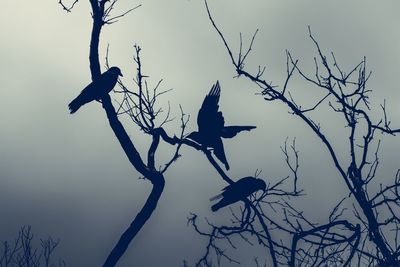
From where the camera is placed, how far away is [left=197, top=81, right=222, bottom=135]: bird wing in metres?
6.52

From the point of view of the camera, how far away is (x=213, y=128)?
255 inches

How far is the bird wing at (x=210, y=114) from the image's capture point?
21.4 ft

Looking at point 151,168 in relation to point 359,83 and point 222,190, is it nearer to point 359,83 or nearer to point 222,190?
point 222,190

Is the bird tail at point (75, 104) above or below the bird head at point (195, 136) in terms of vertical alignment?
above

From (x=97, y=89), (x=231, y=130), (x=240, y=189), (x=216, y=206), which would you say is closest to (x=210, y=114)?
(x=231, y=130)

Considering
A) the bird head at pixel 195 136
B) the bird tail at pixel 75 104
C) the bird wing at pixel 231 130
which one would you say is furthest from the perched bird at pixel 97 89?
the bird wing at pixel 231 130

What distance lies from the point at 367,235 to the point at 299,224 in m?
0.59

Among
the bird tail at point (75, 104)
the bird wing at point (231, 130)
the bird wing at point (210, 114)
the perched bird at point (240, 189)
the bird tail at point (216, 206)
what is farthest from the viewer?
the bird tail at point (75, 104)

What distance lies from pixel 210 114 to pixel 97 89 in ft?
6.31

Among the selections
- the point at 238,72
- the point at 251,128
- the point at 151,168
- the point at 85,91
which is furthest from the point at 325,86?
the point at 85,91

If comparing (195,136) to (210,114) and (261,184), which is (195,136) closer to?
(210,114)

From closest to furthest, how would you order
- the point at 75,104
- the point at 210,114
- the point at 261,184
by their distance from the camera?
the point at 261,184, the point at 210,114, the point at 75,104

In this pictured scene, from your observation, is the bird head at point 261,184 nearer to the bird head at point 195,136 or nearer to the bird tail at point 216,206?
the bird tail at point 216,206

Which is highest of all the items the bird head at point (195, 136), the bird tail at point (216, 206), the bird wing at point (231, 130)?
the bird wing at point (231, 130)
